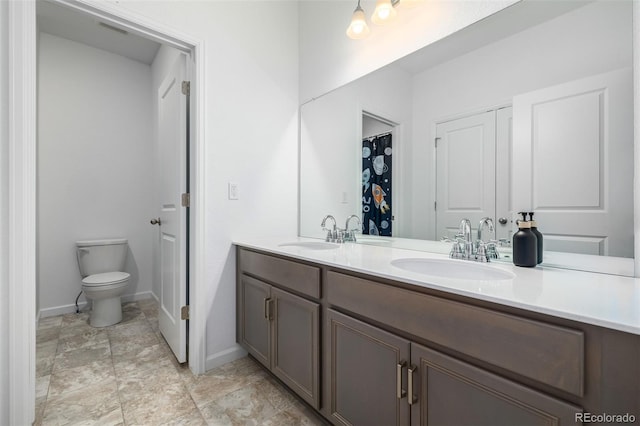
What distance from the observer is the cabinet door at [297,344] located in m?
1.27

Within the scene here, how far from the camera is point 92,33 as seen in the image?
2.62m

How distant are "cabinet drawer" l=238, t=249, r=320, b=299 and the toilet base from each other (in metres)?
1.51

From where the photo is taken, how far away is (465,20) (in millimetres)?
1274

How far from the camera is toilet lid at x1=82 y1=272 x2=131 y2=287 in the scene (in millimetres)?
2361

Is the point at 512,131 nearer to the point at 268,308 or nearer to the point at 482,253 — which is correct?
the point at 482,253

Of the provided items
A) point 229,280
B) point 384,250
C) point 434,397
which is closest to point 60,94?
point 229,280

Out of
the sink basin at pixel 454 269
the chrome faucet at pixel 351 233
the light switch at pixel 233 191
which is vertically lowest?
the sink basin at pixel 454 269

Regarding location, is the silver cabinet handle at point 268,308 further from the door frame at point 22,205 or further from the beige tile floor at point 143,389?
the door frame at point 22,205

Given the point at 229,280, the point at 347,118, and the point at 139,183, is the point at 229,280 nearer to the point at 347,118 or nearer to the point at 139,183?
the point at 347,118

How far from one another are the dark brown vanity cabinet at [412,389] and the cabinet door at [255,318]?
51 centimetres

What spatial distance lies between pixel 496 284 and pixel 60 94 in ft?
12.2

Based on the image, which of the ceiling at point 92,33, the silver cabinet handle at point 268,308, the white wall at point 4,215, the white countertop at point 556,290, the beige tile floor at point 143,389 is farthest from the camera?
the ceiling at point 92,33

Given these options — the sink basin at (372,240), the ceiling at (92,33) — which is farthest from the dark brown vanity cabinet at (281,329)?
the ceiling at (92,33)

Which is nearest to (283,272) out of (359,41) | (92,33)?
(359,41)
